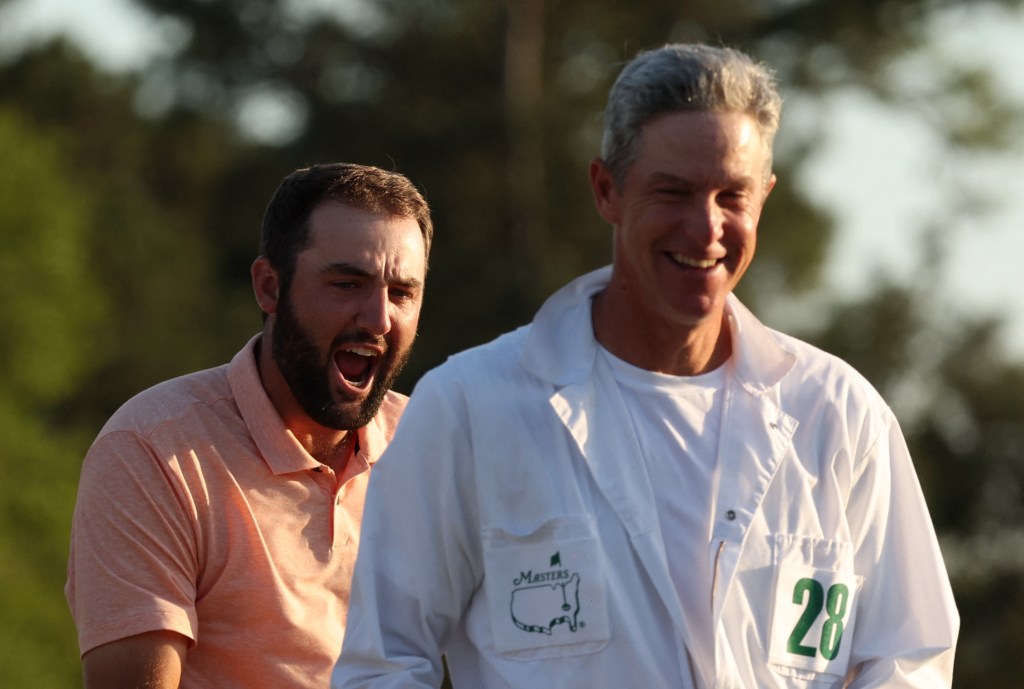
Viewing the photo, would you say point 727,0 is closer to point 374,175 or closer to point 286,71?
point 286,71

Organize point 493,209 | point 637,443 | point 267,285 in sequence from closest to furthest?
point 637,443 → point 267,285 → point 493,209

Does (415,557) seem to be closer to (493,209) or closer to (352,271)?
(352,271)

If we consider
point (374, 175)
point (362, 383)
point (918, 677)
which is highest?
point (374, 175)

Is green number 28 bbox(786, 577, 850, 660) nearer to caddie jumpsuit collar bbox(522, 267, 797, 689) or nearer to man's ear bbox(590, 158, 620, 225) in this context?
caddie jumpsuit collar bbox(522, 267, 797, 689)

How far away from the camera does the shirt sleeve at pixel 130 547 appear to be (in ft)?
Result: 12.5

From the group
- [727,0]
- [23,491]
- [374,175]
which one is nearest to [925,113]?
[727,0]

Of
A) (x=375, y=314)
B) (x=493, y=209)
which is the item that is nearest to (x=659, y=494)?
(x=375, y=314)

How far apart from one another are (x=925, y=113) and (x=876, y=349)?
316cm

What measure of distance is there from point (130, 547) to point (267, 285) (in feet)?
2.30

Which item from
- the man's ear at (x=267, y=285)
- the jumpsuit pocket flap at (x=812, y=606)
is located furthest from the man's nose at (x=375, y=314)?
the jumpsuit pocket flap at (x=812, y=606)

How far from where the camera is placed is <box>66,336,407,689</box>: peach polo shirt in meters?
3.85

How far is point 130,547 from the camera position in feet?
12.7

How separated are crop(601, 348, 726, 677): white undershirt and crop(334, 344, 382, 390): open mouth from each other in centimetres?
61

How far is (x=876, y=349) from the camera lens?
75.6ft
